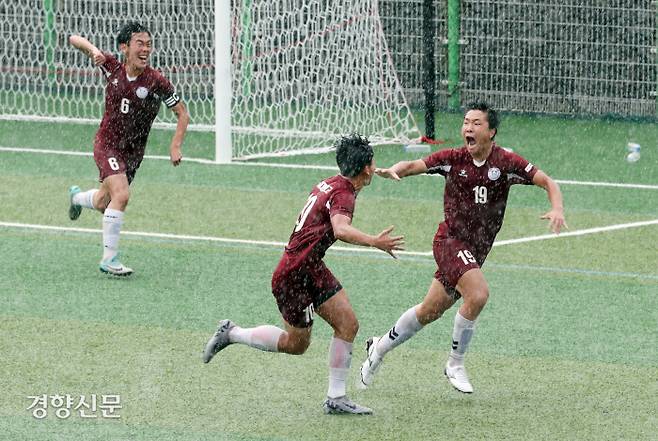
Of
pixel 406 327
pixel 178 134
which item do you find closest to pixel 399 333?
pixel 406 327

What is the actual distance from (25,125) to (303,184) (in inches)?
245

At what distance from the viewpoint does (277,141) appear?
18766mm

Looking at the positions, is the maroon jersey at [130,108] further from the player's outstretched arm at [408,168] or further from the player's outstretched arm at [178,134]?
the player's outstretched arm at [408,168]

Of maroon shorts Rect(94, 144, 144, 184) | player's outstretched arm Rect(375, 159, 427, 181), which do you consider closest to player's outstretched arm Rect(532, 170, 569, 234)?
player's outstretched arm Rect(375, 159, 427, 181)

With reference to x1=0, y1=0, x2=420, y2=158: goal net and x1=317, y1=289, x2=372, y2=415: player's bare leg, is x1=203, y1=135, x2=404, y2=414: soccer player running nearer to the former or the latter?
x1=317, y1=289, x2=372, y2=415: player's bare leg

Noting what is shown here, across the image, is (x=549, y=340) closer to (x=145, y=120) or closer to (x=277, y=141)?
(x=145, y=120)

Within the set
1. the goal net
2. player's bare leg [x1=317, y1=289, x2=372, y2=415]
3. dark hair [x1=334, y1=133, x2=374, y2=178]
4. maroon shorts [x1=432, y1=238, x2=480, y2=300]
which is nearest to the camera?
dark hair [x1=334, y1=133, x2=374, y2=178]

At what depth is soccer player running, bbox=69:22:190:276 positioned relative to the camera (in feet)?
39.2

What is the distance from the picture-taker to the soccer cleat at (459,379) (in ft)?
28.0

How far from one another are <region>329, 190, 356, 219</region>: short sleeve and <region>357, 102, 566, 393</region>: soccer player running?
0.74 metres

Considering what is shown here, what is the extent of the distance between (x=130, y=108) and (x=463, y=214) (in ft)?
14.0

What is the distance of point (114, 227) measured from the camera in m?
11.7

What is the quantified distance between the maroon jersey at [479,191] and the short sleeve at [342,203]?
3.69 ft

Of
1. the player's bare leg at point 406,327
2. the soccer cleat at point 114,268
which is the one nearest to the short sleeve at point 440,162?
the player's bare leg at point 406,327
